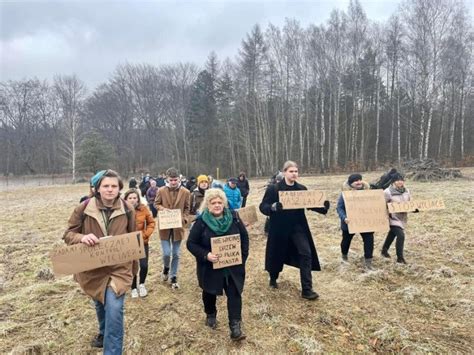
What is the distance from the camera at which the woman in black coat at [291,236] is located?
508 centimetres

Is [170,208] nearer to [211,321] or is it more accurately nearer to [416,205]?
[211,321]

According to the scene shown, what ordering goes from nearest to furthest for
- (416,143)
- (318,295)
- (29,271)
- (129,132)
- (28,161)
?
(318,295)
(29,271)
(416,143)
(129,132)
(28,161)

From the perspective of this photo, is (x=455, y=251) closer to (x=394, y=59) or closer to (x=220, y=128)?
(x=394, y=59)

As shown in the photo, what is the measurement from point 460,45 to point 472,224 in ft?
80.9

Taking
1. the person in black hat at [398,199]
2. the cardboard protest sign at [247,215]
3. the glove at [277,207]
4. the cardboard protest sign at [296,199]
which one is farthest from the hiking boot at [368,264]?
the glove at [277,207]

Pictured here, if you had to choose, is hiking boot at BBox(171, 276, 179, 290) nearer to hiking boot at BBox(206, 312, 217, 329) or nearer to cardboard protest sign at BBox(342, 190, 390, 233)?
hiking boot at BBox(206, 312, 217, 329)

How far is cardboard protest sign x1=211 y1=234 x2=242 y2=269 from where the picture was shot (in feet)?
12.6

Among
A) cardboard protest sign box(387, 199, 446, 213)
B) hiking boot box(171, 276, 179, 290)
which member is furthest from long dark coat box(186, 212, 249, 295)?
cardboard protest sign box(387, 199, 446, 213)

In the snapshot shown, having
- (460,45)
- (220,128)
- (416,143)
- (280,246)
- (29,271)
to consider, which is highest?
(460,45)

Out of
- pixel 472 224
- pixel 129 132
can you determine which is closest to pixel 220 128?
pixel 129 132

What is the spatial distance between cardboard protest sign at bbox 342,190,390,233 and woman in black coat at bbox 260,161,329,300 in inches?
36.1

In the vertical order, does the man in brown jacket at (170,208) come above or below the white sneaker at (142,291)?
above

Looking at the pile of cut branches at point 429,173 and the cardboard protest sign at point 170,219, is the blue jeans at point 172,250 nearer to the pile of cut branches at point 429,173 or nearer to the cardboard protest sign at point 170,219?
the cardboard protest sign at point 170,219

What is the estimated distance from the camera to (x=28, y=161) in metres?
58.0
